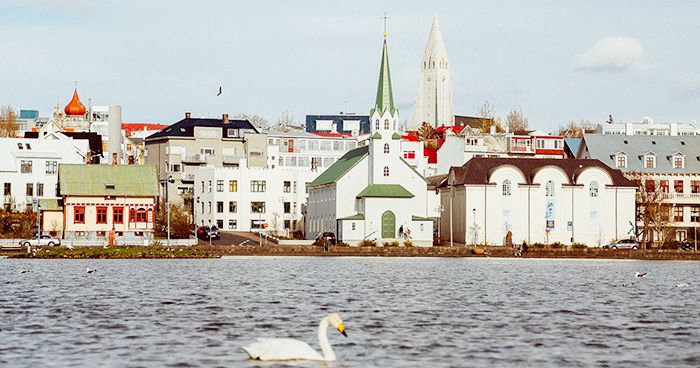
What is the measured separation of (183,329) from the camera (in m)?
41.6

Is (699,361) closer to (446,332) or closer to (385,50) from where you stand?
(446,332)

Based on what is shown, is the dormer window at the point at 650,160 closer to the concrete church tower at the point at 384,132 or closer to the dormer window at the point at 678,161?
the dormer window at the point at 678,161

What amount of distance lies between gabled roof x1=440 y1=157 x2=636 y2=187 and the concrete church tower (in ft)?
23.4

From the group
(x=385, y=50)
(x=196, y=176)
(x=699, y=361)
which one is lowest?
(x=699, y=361)

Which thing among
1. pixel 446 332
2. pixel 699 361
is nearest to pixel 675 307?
pixel 446 332

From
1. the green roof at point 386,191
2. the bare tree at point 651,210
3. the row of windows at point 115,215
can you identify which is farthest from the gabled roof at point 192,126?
the bare tree at point 651,210

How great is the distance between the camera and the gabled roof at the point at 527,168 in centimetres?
13300

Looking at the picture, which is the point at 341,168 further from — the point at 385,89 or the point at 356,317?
the point at 356,317

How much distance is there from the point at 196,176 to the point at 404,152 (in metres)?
38.0

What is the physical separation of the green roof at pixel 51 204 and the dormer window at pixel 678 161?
220ft

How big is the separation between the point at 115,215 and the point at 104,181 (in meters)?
3.49

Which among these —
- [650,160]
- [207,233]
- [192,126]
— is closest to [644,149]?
[650,160]

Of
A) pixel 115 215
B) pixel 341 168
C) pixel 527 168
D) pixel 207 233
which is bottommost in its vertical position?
pixel 207 233

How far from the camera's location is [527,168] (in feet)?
444
